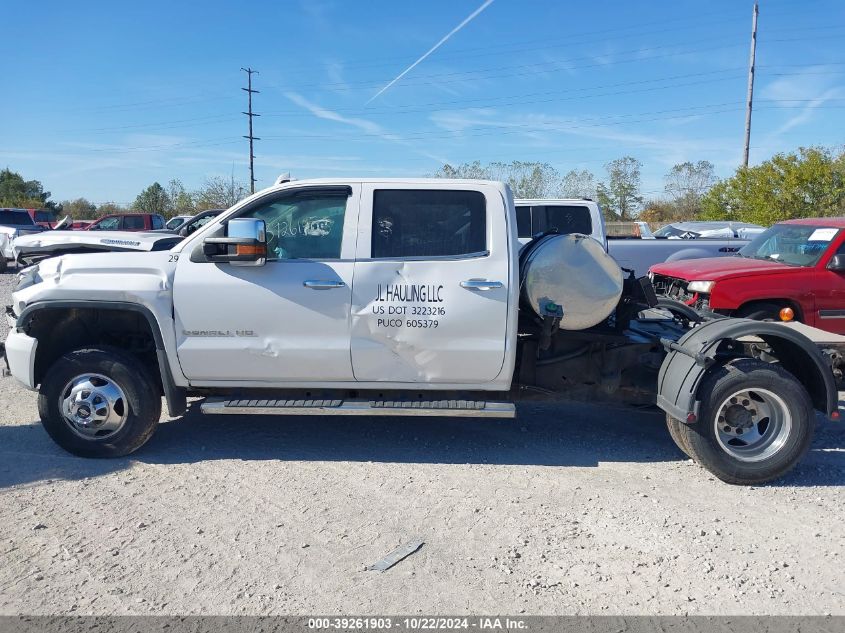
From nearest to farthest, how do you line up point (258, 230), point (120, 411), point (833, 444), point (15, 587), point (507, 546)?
point (15, 587) → point (507, 546) → point (258, 230) → point (120, 411) → point (833, 444)

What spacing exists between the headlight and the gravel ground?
2.21 meters

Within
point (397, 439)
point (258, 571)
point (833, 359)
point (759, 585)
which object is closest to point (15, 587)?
point (258, 571)

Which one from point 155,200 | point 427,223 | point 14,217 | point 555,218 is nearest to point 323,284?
point 427,223

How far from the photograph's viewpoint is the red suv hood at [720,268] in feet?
24.7

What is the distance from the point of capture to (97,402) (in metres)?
4.88

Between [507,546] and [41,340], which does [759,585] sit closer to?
[507,546]

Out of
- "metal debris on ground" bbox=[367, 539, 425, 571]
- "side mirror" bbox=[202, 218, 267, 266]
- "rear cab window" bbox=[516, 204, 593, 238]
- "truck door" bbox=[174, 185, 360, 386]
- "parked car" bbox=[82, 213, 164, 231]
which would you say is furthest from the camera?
"parked car" bbox=[82, 213, 164, 231]

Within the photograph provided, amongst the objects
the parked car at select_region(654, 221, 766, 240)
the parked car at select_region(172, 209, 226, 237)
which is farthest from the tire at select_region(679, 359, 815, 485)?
the parked car at select_region(654, 221, 766, 240)

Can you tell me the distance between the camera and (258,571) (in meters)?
3.50

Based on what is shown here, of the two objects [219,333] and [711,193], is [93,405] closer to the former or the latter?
[219,333]

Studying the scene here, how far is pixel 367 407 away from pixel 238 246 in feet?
4.61

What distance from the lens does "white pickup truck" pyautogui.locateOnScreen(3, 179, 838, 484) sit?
15.4 feet

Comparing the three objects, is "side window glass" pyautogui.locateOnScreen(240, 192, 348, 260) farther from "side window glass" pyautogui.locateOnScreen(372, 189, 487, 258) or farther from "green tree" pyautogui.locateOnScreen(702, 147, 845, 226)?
"green tree" pyautogui.locateOnScreen(702, 147, 845, 226)

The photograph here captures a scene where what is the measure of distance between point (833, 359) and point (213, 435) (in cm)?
476
